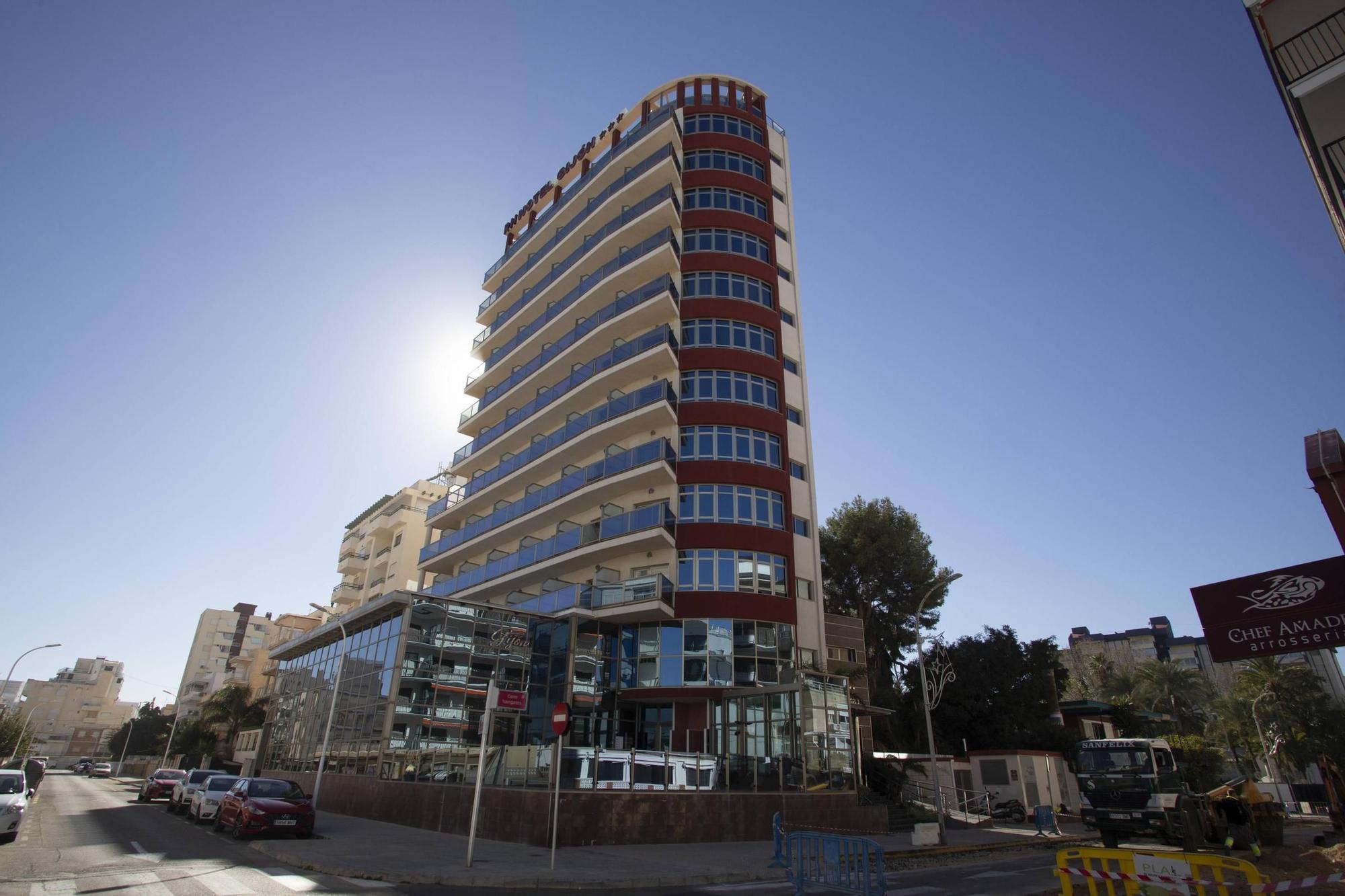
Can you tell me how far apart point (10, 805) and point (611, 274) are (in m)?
30.9

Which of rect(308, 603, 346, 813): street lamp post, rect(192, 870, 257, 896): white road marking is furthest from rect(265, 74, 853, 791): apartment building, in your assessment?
rect(192, 870, 257, 896): white road marking

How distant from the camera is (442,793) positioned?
20.6 metres

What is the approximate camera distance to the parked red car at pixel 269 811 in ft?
56.6

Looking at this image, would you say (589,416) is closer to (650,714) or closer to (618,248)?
(618,248)

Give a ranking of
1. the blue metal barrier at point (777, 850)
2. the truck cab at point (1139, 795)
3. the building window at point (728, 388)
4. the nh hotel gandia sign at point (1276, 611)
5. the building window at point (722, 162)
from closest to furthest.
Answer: the nh hotel gandia sign at point (1276, 611)
the blue metal barrier at point (777, 850)
the truck cab at point (1139, 795)
the building window at point (728, 388)
the building window at point (722, 162)

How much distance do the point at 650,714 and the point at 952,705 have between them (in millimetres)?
27583

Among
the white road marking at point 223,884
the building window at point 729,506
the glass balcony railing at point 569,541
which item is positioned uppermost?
the building window at point 729,506

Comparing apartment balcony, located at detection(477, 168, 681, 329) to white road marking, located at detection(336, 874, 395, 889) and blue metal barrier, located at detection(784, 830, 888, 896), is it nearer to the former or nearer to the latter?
blue metal barrier, located at detection(784, 830, 888, 896)

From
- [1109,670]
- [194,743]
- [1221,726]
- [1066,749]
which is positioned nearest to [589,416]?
[1066,749]

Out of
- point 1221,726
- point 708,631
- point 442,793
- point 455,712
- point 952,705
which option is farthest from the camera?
point 1221,726

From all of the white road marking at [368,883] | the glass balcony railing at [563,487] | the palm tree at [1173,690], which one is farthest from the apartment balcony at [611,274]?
the palm tree at [1173,690]

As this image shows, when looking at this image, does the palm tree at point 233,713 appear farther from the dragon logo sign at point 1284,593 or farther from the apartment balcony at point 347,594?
the dragon logo sign at point 1284,593

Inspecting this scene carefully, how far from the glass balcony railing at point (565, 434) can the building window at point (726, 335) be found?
117 inches

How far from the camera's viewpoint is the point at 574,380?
38.1 m
